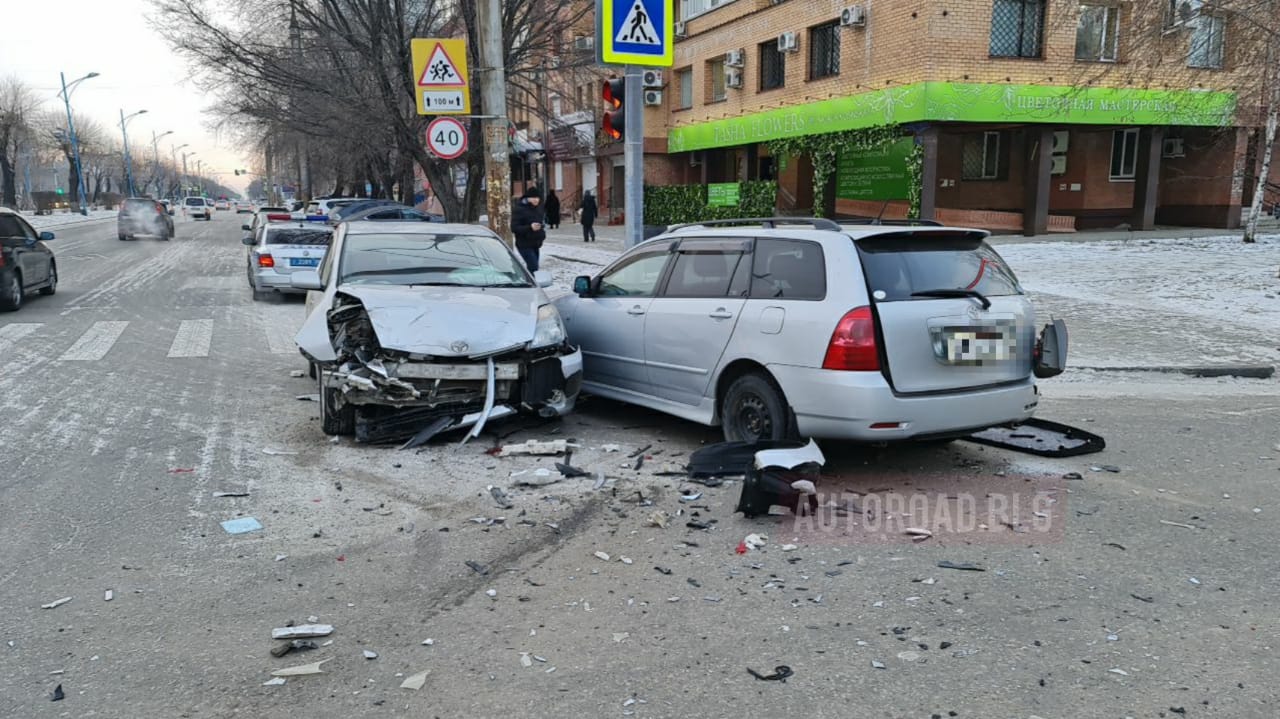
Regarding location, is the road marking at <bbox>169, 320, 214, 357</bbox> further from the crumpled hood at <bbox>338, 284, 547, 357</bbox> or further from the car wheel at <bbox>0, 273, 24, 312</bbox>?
the crumpled hood at <bbox>338, 284, 547, 357</bbox>

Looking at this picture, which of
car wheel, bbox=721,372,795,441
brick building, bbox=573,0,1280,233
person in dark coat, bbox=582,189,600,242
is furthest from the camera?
person in dark coat, bbox=582,189,600,242

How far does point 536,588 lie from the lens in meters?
4.14

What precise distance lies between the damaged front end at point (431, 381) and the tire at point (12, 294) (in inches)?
A: 376

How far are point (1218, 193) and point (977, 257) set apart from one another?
83.3 ft

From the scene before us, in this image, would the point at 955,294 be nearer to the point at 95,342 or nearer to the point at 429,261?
the point at 429,261

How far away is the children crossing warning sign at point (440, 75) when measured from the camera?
1202cm

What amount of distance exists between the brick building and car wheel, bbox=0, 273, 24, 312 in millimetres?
16435

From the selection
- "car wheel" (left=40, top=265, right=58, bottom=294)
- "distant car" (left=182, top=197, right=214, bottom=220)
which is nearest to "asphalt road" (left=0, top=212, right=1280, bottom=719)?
"car wheel" (left=40, top=265, right=58, bottom=294)

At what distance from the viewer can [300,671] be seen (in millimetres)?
3398

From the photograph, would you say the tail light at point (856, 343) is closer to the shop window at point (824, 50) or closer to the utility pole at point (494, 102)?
the utility pole at point (494, 102)

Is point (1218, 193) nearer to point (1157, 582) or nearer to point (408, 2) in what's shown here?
point (408, 2)

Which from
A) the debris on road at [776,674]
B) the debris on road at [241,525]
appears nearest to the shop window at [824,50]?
the debris on road at [241,525]

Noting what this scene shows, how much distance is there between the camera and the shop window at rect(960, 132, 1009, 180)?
25828mm

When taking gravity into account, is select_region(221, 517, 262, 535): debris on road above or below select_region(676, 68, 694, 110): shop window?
below
